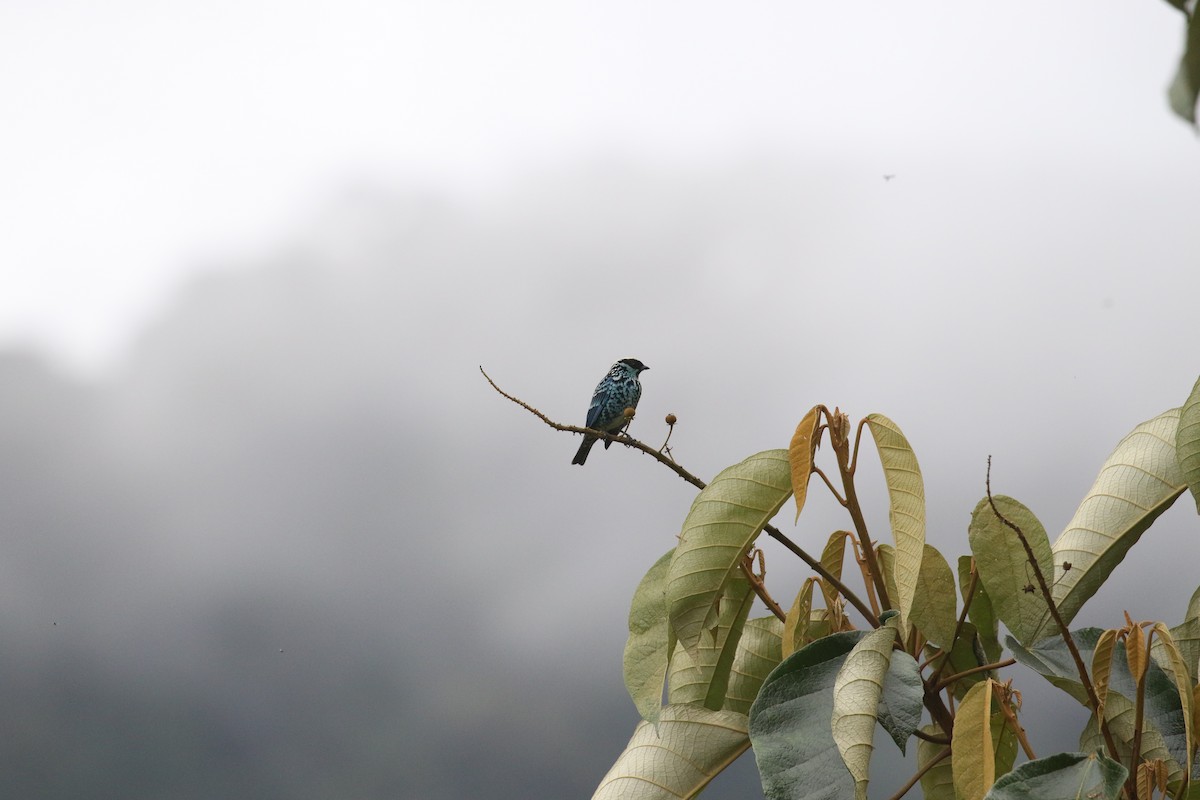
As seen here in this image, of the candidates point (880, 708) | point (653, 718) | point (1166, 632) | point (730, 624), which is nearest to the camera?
point (1166, 632)

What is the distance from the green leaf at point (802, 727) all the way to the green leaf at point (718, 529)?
0.70ft

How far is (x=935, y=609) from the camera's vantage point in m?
1.99

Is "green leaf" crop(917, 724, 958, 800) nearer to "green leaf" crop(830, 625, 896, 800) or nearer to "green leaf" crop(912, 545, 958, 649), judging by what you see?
"green leaf" crop(912, 545, 958, 649)

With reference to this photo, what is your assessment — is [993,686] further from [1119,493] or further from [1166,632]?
[1119,493]

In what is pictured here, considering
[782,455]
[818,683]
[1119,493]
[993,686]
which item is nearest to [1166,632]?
[993,686]

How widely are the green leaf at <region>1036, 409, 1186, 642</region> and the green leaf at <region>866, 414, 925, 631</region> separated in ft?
0.68

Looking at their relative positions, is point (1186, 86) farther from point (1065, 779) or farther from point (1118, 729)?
point (1118, 729)

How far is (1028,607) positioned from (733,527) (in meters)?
0.54

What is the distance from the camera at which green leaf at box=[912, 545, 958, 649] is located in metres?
1.98

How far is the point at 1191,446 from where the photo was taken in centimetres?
182

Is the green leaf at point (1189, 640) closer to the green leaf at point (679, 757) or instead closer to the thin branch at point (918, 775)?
the thin branch at point (918, 775)

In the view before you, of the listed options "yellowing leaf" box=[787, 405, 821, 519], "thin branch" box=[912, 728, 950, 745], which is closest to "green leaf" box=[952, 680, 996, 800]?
"thin branch" box=[912, 728, 950, 745]

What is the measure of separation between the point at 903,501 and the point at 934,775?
2.25ft

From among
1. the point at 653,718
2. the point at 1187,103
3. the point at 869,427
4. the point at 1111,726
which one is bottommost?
the point at 1111,726
